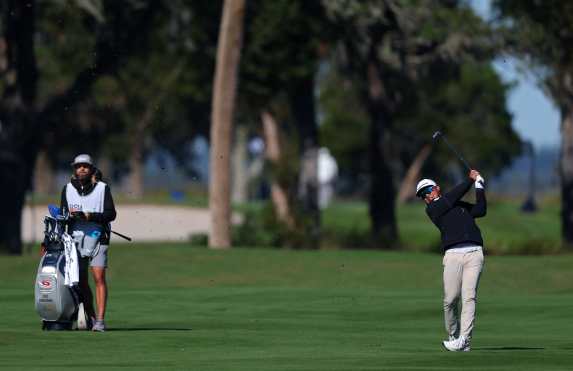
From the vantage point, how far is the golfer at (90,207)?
19.0 meters

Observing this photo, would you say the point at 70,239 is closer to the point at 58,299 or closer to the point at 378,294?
the point at 58,299

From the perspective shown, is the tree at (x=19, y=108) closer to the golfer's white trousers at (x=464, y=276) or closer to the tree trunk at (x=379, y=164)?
the tree trunk at (x=379, y=164)

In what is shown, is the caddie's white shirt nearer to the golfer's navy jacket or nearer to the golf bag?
the golf bag

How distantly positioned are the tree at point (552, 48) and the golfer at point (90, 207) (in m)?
25.4

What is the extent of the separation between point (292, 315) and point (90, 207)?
4.89 m

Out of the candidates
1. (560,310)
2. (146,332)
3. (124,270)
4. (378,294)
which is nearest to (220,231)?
(124,270)

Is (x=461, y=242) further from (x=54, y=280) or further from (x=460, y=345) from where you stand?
(x=54, y=280)

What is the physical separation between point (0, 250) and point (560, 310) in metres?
19.4

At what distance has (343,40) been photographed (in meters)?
47.5

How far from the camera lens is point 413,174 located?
97938mm

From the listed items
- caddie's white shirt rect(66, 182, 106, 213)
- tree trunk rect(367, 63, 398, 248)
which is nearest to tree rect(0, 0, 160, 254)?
tree trunk rect(367, 63, 398, 248)

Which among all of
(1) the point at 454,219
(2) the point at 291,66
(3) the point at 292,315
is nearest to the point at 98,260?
(1) the point at 454,219

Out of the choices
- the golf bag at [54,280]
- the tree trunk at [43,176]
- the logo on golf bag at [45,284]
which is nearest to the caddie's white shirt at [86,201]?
the golf bag at [54,280]

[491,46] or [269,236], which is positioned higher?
[491,46]
